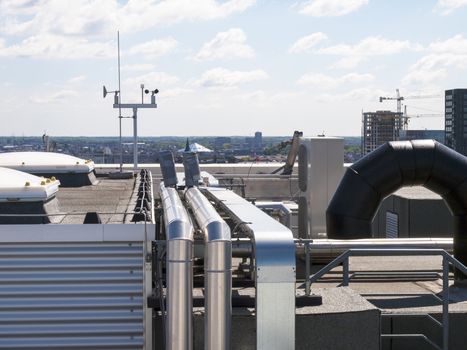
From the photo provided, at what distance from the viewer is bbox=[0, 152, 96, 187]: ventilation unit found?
18.9 m

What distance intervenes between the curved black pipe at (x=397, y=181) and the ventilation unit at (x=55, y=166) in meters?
6.02

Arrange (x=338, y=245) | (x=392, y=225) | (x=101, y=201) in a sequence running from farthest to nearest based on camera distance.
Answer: (x=392, y=225), (x=101, y=201), (x=338, y=245)

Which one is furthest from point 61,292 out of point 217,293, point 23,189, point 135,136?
point 135,136

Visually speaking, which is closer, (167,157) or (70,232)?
(70,232)

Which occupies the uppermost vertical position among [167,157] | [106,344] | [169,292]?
[167,157]

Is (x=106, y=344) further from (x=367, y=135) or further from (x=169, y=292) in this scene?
(x=367, y=135)

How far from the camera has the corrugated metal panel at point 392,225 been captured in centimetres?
2256

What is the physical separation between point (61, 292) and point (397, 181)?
7.53 metres

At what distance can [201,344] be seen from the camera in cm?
1080

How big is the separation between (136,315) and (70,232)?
1309 millimetres

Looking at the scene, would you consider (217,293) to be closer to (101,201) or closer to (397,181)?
(101,201)

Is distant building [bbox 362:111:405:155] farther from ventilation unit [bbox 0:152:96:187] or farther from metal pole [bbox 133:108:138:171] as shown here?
ventilation unit [bbox 0:152:96:187]

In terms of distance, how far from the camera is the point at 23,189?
12023mm

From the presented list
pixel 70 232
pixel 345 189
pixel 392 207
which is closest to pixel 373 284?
pixel 345 189
